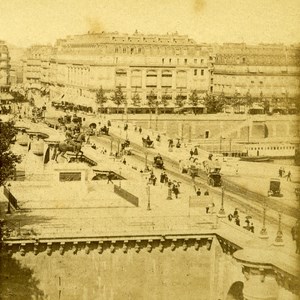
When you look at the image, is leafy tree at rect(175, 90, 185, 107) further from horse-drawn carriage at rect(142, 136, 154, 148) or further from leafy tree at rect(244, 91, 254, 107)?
horse-drawn carriage at rect(142, 136, 154, 148)

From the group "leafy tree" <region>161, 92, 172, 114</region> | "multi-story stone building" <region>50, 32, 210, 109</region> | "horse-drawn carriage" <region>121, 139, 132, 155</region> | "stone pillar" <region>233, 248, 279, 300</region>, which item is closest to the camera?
"stone pillar" <region>233, 248, 279, 300</region>

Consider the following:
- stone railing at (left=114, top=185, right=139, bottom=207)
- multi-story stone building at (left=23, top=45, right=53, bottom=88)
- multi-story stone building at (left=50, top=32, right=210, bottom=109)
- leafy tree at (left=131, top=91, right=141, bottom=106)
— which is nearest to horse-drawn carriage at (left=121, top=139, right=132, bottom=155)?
stone railing at (left=114, top=185, right=139, bottom=207)

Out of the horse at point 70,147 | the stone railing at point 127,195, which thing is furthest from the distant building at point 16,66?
the stone railing at point 127,195

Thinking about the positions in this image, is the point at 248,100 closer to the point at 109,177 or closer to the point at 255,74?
the point at 255,74

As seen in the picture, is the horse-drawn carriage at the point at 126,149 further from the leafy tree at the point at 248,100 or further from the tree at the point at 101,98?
the leafy tree at the point at 248,100

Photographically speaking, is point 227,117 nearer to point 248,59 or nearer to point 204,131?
point 204,131

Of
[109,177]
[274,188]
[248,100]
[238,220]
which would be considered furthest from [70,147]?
[248,100]
